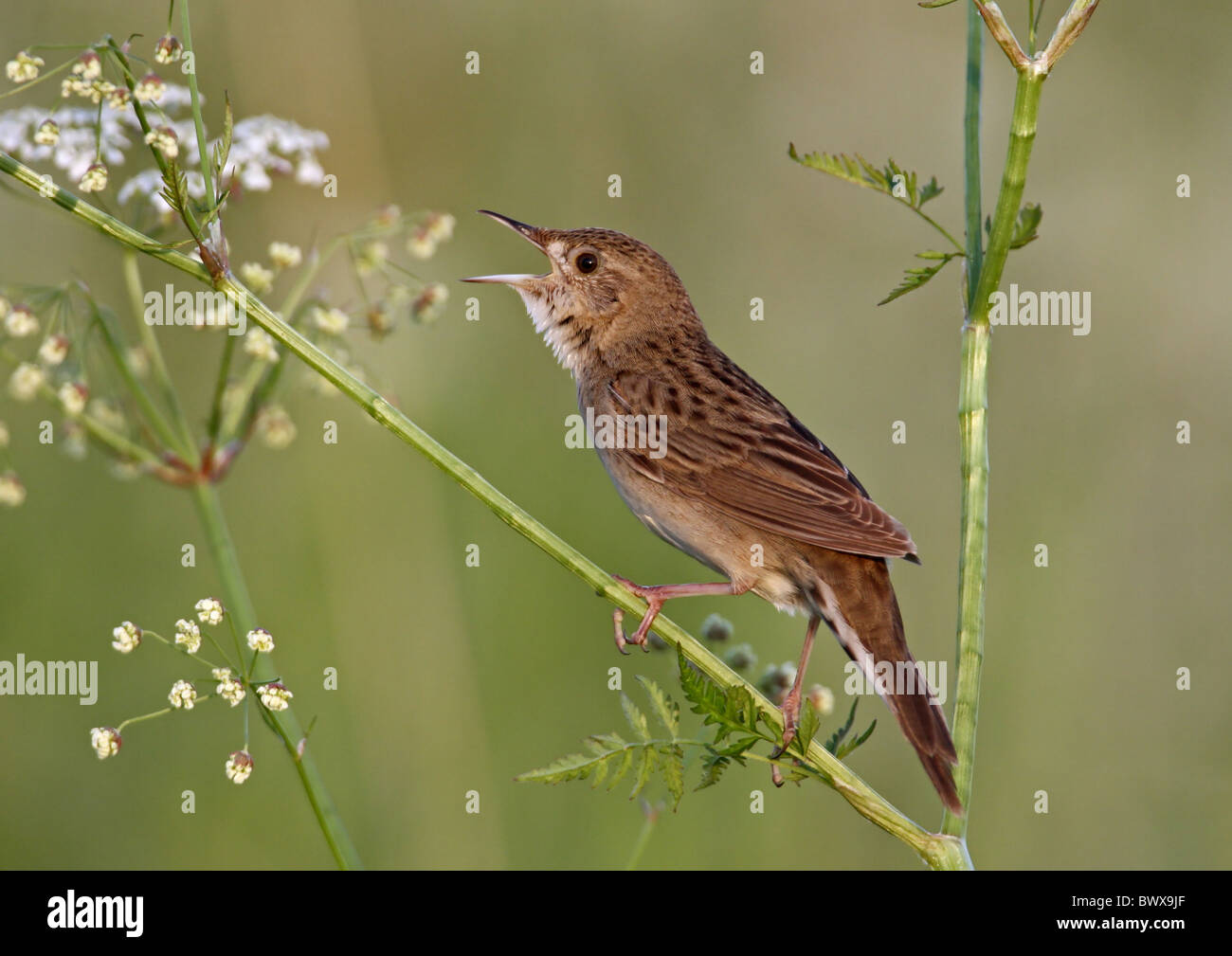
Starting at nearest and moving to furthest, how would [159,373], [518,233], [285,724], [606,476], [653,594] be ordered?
[285,724]
[159,373]
[653,594]
[518,233]
[606,476]

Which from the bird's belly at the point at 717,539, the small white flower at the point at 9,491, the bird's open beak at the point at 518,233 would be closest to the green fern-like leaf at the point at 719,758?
the bird's belly at the point at 717,539

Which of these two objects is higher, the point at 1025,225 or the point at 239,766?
the point at 1025,225

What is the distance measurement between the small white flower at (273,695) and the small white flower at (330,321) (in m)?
1.59

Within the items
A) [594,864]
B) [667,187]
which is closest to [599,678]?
[594,864]

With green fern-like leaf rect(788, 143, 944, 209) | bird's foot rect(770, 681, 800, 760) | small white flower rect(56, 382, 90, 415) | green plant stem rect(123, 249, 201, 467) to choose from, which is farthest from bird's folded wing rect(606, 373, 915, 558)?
small white flower rect(56, 382, 90, 415)

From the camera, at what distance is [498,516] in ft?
10.1

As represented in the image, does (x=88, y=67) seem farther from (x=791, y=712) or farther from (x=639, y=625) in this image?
(x=791, y=712)

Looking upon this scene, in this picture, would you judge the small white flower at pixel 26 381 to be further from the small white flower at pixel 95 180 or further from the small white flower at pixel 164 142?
the small white flower at pixel 164 142

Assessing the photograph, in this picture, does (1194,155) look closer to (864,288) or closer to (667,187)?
(864,288)

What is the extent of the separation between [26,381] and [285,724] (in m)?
1.49

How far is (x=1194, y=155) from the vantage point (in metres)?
7.60

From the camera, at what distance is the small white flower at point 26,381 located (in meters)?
3.80

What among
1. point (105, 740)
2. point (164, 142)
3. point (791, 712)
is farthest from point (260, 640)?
point (791, 712)

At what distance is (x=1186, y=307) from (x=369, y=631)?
5.12 m
